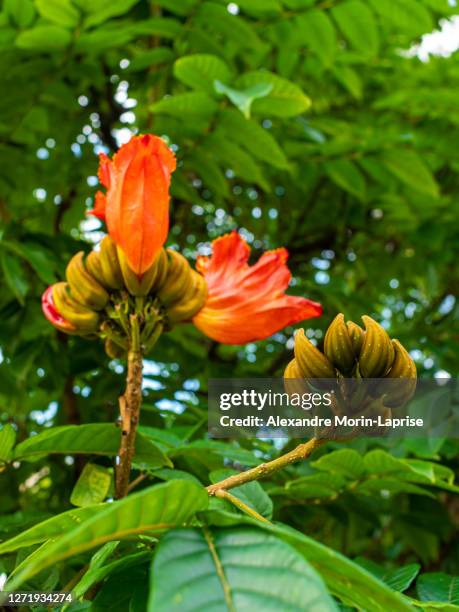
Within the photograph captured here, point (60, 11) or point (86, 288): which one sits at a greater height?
point (60, 11)

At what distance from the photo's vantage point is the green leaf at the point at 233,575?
45 cm

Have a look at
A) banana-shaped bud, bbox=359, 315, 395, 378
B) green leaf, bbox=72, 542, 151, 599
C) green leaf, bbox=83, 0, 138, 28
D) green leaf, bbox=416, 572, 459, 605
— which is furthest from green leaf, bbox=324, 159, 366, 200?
green leaf, bbox=72, 542, 151, 599

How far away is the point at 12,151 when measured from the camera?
75.9 inches

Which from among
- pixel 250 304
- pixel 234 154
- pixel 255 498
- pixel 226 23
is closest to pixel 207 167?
pixel 234 154

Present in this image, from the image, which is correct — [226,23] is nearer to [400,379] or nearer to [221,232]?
[221,232]

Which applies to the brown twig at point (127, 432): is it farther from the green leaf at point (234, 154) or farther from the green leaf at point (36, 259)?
the green leaf at point (234, 154)

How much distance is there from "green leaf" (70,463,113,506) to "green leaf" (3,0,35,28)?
3.59 feet

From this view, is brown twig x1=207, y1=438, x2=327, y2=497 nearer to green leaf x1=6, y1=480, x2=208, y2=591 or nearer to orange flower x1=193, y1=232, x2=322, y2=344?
green leaf x1=6, y1=480, x2=208, y2=591

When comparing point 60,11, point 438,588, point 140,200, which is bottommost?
point 438,588

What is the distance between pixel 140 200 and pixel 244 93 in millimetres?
558

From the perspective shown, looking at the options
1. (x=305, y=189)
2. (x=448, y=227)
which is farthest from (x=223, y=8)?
(x=448, y=227)

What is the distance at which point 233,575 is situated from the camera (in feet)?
1.59

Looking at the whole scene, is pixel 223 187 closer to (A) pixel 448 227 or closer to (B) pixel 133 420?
(A) pixel 448 227

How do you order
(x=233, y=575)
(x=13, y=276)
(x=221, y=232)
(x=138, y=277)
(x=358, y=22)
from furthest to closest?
(x=221, y=232) → (x=358, y=22) → (x=13, y=276) → (x=138, y=277) → (x=233, y=575)
